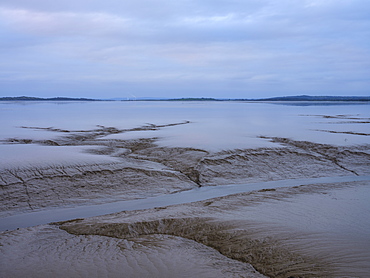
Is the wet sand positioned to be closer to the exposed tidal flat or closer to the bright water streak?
the exposed tidal flat

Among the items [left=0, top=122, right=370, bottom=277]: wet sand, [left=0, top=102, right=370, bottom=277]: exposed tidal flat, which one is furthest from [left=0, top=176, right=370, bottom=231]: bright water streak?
[left=0, top=122, right=370, bottom=277]: wet sand

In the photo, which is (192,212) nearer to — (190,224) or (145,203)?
(190,224)

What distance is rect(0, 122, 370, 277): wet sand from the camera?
3695mm

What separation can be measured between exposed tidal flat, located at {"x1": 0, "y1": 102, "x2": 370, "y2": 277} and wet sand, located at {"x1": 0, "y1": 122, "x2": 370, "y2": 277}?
0.02 meters

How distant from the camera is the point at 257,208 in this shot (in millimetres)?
5711

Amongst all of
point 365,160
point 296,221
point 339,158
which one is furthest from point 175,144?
point 296,221

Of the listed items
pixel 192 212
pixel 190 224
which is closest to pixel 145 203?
pixel 192 212

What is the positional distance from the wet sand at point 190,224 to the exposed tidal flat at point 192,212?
2 centimetres

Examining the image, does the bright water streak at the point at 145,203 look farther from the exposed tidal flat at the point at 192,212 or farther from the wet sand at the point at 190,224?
the wet sand at the point at 190,224

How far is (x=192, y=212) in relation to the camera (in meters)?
5.43

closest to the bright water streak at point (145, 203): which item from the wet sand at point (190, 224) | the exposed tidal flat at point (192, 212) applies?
the exposed tidal flat at point (192, 212)

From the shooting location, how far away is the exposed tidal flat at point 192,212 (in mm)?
3732

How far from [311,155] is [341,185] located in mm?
2700

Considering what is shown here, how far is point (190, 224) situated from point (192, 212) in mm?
562
